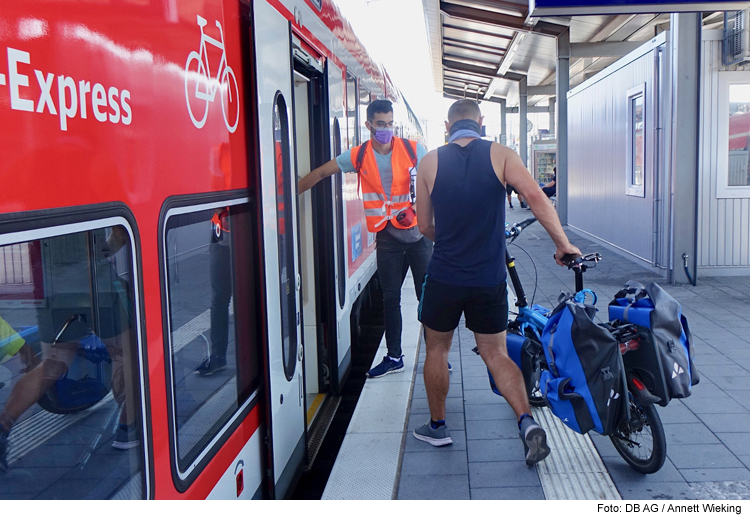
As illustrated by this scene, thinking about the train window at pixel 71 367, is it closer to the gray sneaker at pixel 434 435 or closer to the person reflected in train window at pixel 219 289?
the person reflected in train window at pixel 219 289

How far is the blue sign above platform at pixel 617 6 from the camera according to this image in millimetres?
6000

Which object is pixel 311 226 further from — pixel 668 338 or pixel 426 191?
pixel 668 338

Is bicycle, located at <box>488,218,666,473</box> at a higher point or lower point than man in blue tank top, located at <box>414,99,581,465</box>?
lower

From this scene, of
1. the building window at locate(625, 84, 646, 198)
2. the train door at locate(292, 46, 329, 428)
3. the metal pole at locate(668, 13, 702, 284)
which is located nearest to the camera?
the train door at locate(292, 46, 329, 428)

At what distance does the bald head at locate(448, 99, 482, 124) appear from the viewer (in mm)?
3566

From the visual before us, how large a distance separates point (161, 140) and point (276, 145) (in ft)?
4.15

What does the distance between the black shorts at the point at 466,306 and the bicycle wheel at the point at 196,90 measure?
1632 millimetres

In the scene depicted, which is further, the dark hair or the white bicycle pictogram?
the dark hair

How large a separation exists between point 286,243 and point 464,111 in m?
1.10

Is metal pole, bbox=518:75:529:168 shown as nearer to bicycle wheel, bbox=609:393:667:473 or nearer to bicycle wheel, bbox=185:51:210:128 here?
bicycle wheel, bbox=609:393:667:473

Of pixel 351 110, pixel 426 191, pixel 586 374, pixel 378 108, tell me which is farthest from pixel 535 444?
pixel 351 110

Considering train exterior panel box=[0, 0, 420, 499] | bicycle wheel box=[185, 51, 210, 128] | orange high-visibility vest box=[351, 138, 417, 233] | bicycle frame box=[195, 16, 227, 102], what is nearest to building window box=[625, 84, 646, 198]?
orange high-visibility vest box=[351, 138, 417, 233]

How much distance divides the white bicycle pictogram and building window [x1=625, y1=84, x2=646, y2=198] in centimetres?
838

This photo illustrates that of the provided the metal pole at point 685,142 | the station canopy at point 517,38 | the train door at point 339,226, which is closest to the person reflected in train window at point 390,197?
the train door at point 339,226
